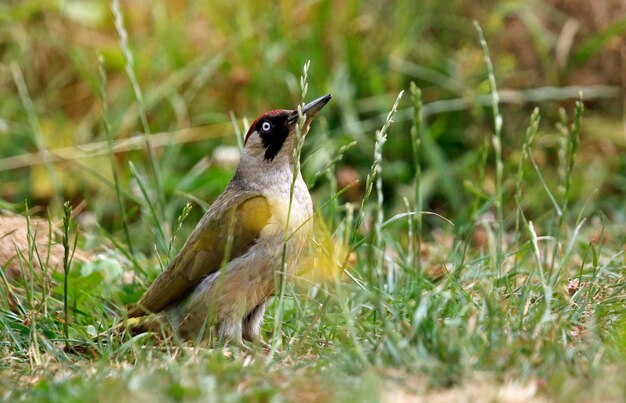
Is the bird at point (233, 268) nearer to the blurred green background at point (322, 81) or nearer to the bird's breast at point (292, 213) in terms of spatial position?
the bird's breast at point (292, 213)

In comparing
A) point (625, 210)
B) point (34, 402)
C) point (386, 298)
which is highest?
point (34, 402)

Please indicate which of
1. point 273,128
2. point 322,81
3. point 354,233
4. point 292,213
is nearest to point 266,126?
point 273,128

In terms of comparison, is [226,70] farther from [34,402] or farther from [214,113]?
[34,402]

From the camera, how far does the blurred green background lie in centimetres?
696

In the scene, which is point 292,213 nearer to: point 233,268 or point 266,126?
point 233,268

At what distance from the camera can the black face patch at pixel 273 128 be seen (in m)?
4.62

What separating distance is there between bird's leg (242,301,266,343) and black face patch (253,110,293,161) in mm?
774

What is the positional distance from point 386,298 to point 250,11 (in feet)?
13.4

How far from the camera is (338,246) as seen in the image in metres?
4.22

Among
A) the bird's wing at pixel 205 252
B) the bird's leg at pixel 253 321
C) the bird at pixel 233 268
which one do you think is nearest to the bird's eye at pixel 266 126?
the bird at pixel 233 268

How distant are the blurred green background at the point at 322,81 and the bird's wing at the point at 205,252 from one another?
Result: 7.83 feet

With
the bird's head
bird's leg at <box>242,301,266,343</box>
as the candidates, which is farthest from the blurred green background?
bird's leg at <box>242,301,266,343</box>

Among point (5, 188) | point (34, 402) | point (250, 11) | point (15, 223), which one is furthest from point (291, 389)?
point (250, 11)

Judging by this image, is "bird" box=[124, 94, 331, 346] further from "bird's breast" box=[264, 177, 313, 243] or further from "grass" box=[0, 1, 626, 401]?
"grass" box=[0, 1, 626, 401]
